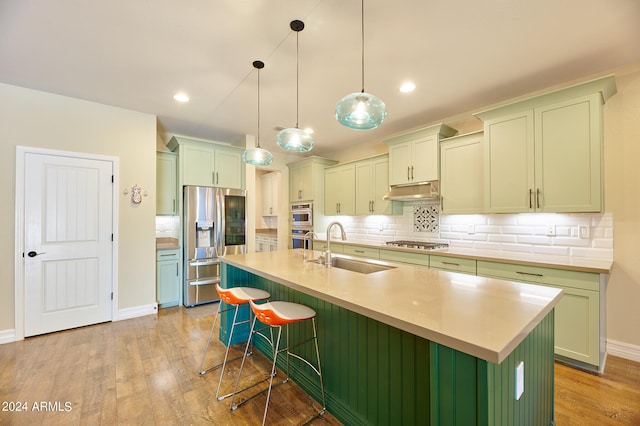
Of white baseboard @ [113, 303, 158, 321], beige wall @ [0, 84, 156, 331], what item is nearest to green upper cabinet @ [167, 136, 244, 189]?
beige wall @ [0, 84, 156, 331]

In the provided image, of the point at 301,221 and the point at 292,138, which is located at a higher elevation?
the point at 292,138

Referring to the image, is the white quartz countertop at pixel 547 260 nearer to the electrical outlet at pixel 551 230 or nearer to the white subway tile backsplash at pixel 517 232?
the white subway tile backsplash at pixel 517 232

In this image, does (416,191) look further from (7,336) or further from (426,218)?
(7,336)

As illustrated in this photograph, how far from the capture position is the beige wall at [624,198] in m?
2.38

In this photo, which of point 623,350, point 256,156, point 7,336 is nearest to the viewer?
point 623,350

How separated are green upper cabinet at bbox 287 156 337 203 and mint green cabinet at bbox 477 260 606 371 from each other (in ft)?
11.5

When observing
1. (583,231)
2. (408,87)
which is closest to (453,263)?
(583,231)

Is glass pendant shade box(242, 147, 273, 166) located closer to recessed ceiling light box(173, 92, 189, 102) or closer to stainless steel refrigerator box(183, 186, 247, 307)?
recessed ceiling light box(173, 92, 189, 102)

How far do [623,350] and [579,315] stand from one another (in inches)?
27.9

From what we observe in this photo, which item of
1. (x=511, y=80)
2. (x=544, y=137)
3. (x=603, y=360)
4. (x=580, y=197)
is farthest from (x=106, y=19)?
(x=603, y=360)

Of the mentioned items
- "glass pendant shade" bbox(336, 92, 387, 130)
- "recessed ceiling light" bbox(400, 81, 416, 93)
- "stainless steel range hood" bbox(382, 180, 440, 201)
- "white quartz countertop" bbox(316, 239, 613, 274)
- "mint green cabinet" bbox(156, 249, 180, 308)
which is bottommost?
"mint green cabinet" bbox(156, 249, 180, 308)

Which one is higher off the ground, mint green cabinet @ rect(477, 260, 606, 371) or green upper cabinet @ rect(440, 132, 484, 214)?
green upper cabinet @ rect(440, 132, 484, 214)

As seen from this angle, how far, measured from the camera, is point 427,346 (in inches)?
50.1

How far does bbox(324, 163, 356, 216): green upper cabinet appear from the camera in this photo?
472 cm
